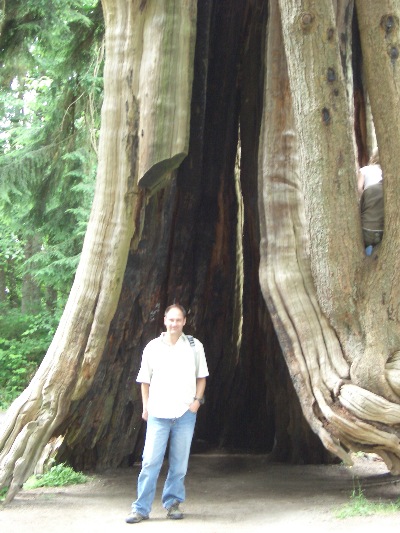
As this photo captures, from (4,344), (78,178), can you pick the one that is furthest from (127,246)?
(4,344)

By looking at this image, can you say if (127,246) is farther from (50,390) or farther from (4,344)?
(4,344)

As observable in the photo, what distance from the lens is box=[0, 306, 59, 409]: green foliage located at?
55.1ft

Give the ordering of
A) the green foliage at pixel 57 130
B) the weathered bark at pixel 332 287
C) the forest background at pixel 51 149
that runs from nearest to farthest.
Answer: the weathered bark at pixel 332 287 < the green foliage at pixel 57 130 < the forest background at pixel 51 149

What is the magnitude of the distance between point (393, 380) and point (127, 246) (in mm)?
2316

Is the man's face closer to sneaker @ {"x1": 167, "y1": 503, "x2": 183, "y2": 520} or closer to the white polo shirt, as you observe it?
the white polo shirt

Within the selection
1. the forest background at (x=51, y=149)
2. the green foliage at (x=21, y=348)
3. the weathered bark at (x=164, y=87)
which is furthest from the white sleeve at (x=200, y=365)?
the green foliage at (x=21, y=348)

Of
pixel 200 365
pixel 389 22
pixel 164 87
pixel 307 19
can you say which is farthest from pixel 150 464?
pixel 389 22

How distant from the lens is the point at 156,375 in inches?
208

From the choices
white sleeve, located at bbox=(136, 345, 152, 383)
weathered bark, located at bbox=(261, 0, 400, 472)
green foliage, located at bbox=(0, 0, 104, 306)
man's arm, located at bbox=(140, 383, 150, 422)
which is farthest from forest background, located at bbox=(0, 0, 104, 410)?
man's arm, located at bbox=(140, 383, 150, 422)

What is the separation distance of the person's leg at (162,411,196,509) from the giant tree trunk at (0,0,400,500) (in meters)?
0.85

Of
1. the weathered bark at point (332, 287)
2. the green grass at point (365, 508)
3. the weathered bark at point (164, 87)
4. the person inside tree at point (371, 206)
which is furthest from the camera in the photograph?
the weathered bark at point (164, 87)

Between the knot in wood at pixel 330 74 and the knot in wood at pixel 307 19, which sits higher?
the knot in wood at pixel 307 19

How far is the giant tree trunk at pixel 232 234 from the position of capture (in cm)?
517

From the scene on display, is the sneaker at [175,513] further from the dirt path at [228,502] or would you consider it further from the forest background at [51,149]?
the forest background at [51,149]
